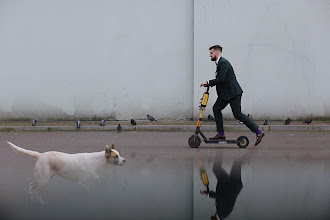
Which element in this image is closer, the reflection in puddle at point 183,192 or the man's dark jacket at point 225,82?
the reflection in puddle at point 183,192

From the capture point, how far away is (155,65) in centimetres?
1386

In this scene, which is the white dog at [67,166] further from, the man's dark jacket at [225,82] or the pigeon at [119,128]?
the pigeon at [119,128]

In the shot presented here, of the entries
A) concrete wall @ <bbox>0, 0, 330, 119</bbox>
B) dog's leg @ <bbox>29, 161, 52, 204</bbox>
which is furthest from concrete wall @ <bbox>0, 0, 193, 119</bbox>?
dog's leg @ <bbox>29, 161, 52, 204</bbox>

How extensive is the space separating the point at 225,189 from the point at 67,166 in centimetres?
179

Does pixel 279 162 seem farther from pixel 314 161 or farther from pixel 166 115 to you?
pixel 166 115

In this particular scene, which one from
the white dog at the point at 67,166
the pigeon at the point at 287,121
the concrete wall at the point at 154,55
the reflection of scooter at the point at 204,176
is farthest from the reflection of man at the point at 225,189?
the concrete wall at the point at 154,55

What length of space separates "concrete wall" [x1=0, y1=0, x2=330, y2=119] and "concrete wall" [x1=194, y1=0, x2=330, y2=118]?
0.09 ft

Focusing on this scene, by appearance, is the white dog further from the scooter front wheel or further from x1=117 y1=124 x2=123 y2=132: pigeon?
x1=117 y1=124 x2=123 y2=132: pigeon

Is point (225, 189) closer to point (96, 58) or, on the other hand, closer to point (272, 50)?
point (272, 50)

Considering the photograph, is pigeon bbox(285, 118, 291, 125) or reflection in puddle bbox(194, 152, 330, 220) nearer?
reflection in puddle bbox(194, 152, 330, 220)

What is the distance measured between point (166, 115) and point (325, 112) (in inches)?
171

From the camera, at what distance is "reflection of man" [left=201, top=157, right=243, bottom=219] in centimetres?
479

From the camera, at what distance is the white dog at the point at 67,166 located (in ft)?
17.3

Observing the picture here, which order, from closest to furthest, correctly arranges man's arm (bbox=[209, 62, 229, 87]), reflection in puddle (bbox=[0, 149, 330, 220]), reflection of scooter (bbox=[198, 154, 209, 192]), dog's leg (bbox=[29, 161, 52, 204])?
reflection in puddle (bbox=[0, 149, 330, 220]) → dog's leg (bbox=[29, 161, 52, 204]) → reflection of scooter (bbox=[198, 154, 209, 192]) → man's arm (bbox=[209, 62, 229, 87])
